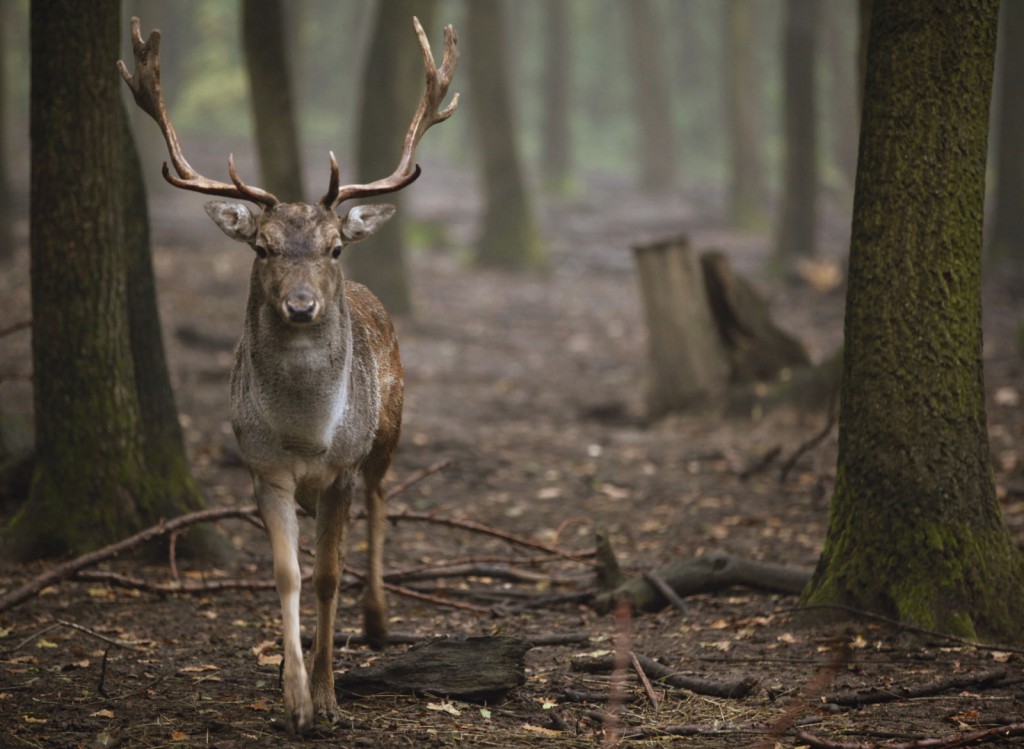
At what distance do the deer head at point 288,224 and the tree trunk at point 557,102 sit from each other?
29538mm

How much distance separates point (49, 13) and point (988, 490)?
6.00 metres

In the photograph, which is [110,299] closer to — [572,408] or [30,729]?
[30,729]

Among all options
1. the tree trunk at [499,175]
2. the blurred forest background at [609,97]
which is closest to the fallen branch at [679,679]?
the blurred forest background at [609,97]

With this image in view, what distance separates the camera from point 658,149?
125ft

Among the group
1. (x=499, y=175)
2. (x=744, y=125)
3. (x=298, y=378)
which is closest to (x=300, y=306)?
(x=298, y=378)

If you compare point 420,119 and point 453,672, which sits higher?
point 420,119

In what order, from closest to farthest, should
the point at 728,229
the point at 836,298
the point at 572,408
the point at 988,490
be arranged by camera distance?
the point at 988,490, the point at 572,408, the point at 836,298, the point at 728,229

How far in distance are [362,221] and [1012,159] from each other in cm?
1601

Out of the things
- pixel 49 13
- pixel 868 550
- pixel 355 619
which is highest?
pixel 49 13

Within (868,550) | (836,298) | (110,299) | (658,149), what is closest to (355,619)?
(110,299)

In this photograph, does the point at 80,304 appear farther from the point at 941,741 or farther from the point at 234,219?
the point at 941,741

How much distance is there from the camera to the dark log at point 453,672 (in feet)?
17.9

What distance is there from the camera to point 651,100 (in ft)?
126

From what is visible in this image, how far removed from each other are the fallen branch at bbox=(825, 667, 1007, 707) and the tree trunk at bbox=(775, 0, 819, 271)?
1746 cm
